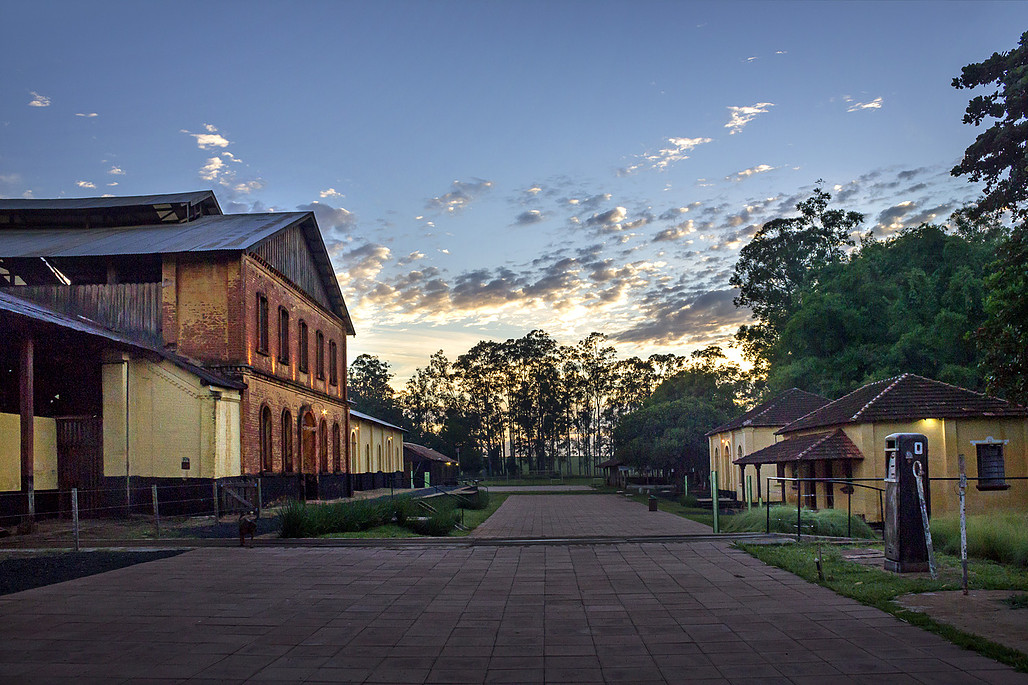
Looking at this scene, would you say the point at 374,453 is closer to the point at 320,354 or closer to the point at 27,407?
the point at 320,354

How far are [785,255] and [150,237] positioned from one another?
40804mm

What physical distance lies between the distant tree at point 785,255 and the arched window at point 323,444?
31.4 meters

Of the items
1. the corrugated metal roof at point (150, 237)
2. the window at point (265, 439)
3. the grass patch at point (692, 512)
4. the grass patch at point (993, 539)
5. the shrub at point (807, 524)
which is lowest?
the grass patch at point (692, 512)

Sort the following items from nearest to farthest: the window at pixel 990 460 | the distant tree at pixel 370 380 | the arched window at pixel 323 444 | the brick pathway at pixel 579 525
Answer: the brick pathway at pixel 579 525 → the window at pixel 990 460 → the arched window at pixel 323 444 → the distant tree at pixel 370 380

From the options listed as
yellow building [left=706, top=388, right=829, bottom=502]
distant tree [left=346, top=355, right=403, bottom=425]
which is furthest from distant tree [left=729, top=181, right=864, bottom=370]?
distant tree [left=346, top=355, right=403, bottom=425]

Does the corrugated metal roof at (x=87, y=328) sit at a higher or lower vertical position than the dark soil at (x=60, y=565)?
higher

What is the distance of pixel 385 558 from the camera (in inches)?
508

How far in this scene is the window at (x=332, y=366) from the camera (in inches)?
1422

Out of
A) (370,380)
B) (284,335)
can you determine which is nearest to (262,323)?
(284,335)

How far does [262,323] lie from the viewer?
2662 centimetres

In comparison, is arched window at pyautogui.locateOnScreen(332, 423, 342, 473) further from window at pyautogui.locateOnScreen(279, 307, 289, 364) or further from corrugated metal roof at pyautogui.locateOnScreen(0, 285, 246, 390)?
corrugated metal roof at pyautogui.locateOnScreen(0, 285, 246, 390)

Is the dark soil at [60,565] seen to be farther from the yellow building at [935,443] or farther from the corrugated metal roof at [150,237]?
the yellow building at [935,443]

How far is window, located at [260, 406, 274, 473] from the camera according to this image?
25875 mm

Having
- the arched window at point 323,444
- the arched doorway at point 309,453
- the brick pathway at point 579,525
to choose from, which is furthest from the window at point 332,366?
the brick pathway at point 579,525
